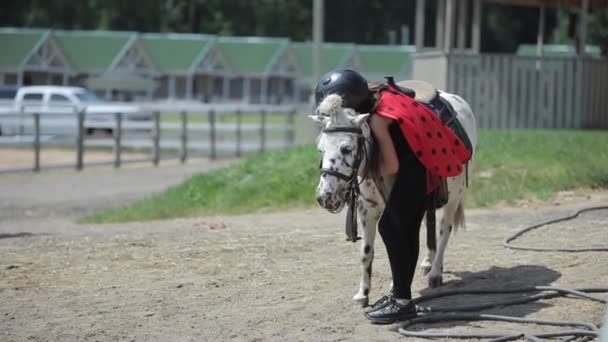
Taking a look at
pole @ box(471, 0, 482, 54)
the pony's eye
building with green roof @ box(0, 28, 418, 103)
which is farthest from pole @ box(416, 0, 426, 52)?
building with green roof @ box(0, 28, 418, 103)

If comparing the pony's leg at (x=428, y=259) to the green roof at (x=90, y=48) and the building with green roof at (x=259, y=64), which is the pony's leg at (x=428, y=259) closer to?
the green roof at (x=90, y=48)

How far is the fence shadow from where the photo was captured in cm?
695

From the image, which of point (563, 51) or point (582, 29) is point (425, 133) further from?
point (563, 51)

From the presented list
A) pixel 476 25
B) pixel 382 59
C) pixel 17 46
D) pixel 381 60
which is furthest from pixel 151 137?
pixel 381 60

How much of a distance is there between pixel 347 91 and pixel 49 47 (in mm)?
55772

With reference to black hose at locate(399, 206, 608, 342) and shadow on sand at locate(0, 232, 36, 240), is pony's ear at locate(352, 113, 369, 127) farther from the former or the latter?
shadow on sand at locate(0, 232, 36, 240)

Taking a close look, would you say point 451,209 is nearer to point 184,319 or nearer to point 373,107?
point 373,107

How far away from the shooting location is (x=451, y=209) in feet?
26.6

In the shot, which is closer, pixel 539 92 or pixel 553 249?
pixel 553 249

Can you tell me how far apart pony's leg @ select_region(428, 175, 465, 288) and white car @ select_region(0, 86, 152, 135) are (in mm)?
15811

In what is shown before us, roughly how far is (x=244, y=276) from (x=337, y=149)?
7.40 ft

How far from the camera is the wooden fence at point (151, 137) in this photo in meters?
22.6

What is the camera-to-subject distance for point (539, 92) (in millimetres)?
19766

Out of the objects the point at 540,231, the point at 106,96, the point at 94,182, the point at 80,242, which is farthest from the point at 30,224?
the point at 106,96
